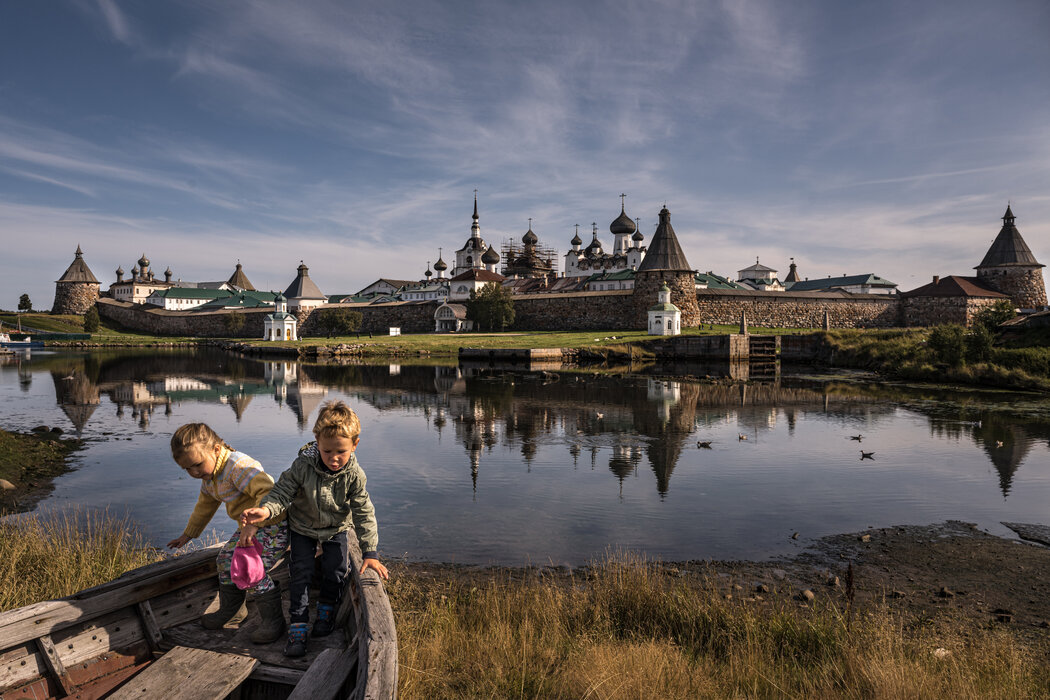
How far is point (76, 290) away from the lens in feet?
311

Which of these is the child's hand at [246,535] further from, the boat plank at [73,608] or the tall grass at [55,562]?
the tall grass at [55,562]

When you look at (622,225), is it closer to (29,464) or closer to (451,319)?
(451,319)

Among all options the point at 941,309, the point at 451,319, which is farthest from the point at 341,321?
the point at 941,309

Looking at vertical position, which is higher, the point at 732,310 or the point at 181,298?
the point at 181,298

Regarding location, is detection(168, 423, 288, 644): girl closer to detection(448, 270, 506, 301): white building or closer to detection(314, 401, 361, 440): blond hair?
detection(314, 401, 361, 440): blond hair

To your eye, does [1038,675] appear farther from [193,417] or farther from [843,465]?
[193,417]

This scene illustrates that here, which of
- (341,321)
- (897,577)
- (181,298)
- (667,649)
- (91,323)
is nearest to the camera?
(667,649)

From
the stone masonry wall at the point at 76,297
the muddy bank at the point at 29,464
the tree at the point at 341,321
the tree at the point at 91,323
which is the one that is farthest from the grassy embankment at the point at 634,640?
the stone masonry wall at the point at 76,297

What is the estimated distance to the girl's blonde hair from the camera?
151 inches

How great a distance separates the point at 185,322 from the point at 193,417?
7219cm

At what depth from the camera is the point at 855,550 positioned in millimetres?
8078

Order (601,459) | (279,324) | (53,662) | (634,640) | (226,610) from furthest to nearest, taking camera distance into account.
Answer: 1. (279,324)
2. (601,459)
3. (634,640)
4. (226,610)
5. (53,662)

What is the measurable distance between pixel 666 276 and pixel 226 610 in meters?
54.8

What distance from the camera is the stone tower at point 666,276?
56.5m
